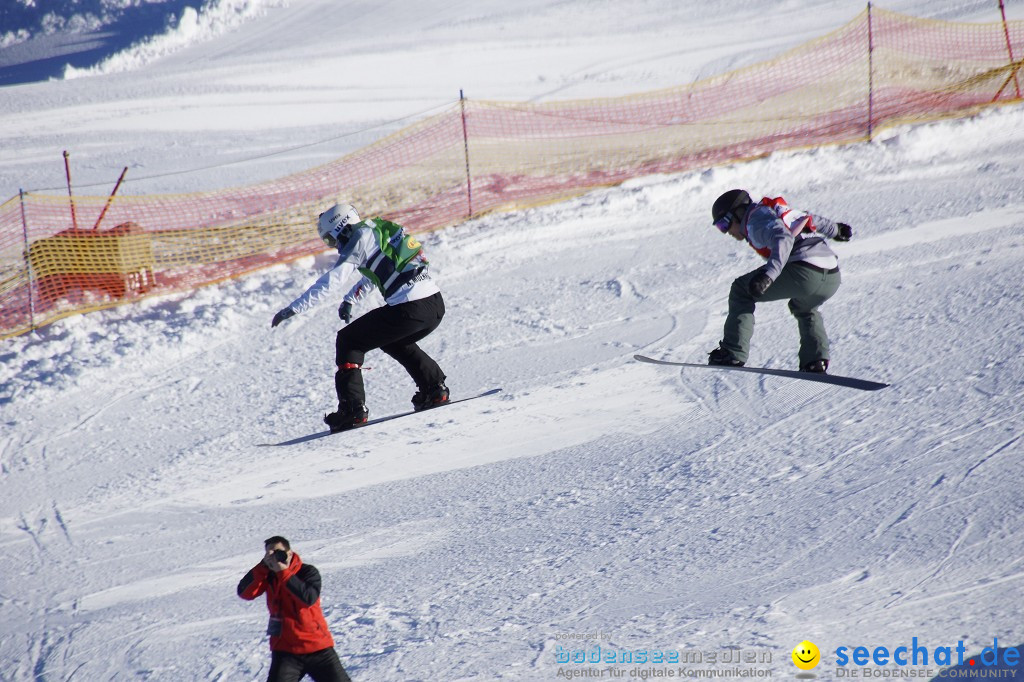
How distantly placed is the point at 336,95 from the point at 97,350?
10.1 meters

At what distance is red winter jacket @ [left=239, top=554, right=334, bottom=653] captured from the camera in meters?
4.38

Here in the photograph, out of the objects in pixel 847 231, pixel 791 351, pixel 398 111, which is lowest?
pixel 791 351

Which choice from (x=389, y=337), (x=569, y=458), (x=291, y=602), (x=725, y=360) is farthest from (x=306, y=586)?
(x=725, y=360)

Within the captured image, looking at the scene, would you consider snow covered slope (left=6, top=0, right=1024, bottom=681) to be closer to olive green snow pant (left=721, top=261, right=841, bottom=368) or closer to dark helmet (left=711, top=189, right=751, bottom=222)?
olive green snow pant (left=721, top=261, right=841, bottom=368)

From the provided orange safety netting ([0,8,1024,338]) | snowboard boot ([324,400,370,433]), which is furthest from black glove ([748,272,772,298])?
orange safety netting ([0,8,1024,338])

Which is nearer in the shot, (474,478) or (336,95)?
(474,478)

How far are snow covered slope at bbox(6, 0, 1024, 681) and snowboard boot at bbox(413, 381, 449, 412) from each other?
61 cm

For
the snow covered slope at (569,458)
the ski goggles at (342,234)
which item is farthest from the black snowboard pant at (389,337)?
the snow covered slope at (569,458)

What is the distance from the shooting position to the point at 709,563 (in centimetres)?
565

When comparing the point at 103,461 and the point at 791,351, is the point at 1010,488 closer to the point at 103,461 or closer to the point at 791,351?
the point at 791,351

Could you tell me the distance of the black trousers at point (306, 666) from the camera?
442cm

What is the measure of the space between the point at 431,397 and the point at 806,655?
132 inches

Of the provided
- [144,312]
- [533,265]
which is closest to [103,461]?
[144,312]

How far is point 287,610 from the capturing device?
441 cm
